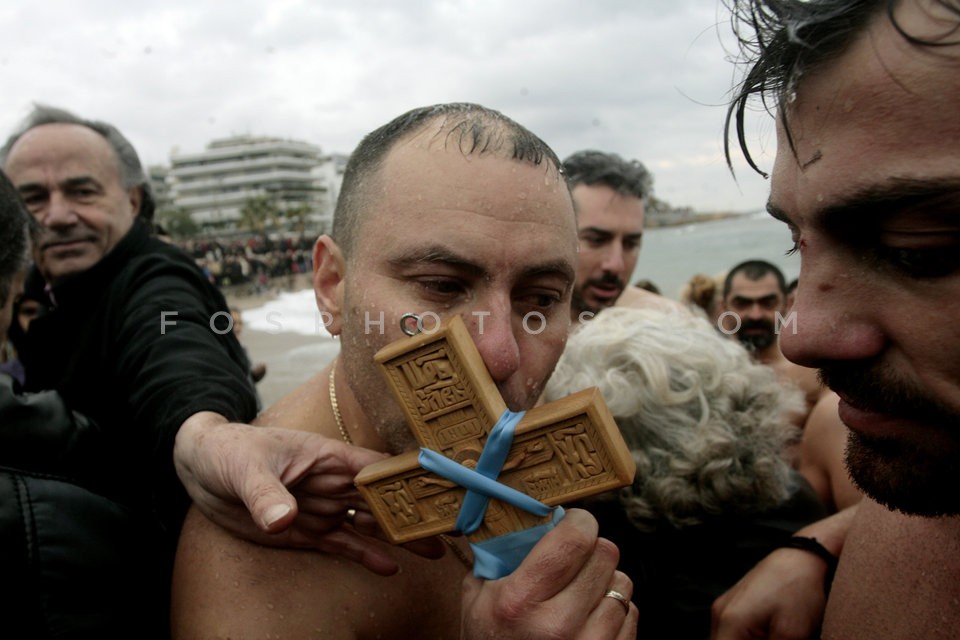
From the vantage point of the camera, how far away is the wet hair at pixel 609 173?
201 inches

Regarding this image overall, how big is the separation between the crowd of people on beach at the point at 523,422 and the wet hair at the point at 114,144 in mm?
1149

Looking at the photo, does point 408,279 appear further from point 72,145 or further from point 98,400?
point 72,145

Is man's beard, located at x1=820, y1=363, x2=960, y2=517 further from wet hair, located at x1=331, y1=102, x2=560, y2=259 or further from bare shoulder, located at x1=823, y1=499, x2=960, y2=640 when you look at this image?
wet hair, located at x1=331, y1=102, x2=560, y2=259

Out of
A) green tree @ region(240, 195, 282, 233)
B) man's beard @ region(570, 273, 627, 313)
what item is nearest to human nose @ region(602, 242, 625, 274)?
man's beard @ region(570, 273, 627, 313)

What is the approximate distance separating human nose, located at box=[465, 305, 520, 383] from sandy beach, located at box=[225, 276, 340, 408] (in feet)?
34.9

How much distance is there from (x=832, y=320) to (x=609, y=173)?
3939 mm

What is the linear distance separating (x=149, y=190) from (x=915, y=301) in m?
3.99

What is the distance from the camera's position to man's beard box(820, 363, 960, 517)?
1.29 m

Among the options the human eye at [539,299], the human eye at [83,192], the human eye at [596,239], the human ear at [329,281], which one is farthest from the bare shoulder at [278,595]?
the human eye at [596,239]

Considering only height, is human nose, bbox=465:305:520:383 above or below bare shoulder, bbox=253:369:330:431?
above

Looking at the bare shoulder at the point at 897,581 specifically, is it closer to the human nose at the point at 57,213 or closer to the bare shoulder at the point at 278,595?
the bare shoulder at the point at 278,595

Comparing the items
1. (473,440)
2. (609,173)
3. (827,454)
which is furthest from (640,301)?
(473,440)

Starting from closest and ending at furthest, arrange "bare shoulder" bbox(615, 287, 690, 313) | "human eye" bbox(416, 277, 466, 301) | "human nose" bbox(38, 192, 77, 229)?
"human eye" bbox(416, 277, 466, 301) → "human nose" bbox(38, 192, 77, 229) → "bare shoulder" bbox(615, 287, 690, 313)

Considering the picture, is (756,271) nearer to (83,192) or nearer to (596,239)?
(596,239)
